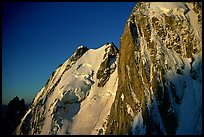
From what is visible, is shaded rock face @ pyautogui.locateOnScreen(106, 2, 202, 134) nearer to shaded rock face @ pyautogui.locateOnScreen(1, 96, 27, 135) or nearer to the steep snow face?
the steep snow face

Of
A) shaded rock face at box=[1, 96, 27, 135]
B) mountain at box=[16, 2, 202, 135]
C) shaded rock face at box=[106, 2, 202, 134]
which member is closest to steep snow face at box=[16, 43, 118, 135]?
mountain at box=[16, 2, 202, 135]

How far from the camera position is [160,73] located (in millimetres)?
52969

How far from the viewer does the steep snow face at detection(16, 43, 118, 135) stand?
68.2 meters

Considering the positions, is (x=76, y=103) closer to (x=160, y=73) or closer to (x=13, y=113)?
(x=13, y=113)

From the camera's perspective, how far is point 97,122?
219 feet

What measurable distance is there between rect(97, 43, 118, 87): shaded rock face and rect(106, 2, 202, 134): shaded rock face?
546 inches

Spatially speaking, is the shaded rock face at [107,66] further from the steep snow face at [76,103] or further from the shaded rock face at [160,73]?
the shaded rock face at [160,73]

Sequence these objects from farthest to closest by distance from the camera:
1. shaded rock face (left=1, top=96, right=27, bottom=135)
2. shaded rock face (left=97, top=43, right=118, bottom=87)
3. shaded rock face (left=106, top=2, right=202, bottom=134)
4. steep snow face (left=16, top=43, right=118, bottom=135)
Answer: shaded rock face (left=1, top=96, right=27, bottom=135) < shaded rock face (left=97, top=43, right=118, bottom=87) < steep snow face (left=16, top=43, right=118, bottom=135) < shaded rock face (left=106, top=2, right=202, bottom=134)

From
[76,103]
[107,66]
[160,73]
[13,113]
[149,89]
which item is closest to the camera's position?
[160,73]

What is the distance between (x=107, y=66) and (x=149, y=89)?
83.6 feet

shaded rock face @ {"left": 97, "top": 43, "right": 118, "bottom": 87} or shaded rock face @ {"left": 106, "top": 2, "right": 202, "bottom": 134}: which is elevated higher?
shaded rock face @ {"left": 97, "top": 43, "right": 118, "bottom": 87}

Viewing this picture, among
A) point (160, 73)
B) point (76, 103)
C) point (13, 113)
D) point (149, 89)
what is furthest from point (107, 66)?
point (13, 113)

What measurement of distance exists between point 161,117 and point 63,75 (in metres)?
37.7

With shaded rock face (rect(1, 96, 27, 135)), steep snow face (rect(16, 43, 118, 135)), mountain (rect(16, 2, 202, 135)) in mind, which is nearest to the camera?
mountain (rect(16, 2, 202, 135))
